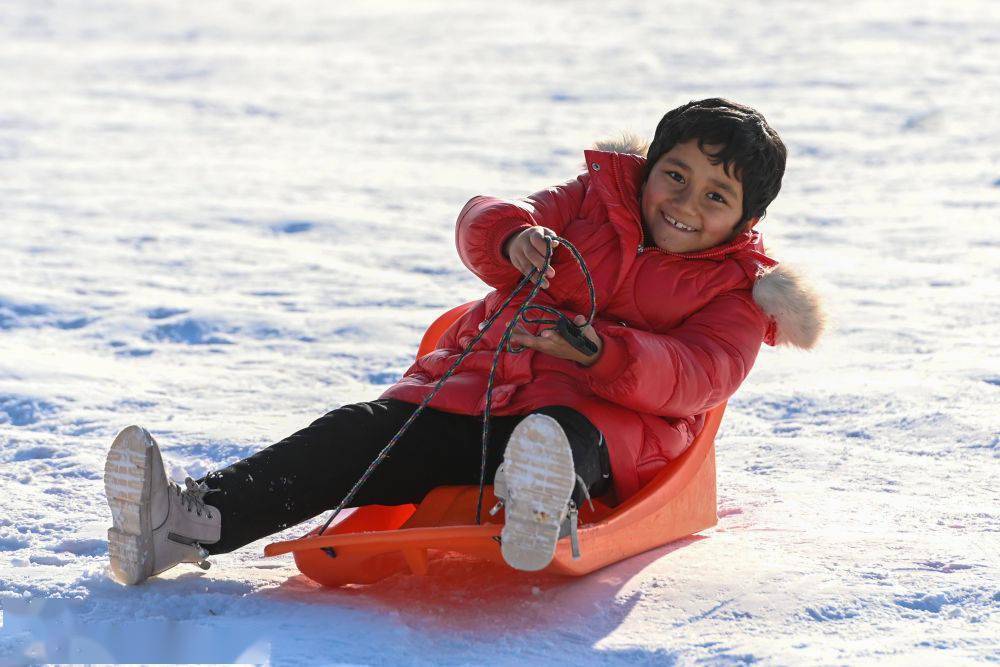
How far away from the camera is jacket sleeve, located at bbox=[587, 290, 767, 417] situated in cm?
231

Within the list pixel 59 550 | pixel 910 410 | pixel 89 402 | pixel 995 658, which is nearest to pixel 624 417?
pixel 995 658

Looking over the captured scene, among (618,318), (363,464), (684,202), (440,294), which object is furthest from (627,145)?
(440,294)

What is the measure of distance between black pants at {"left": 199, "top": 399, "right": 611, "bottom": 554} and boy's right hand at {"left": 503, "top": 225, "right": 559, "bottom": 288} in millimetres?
281

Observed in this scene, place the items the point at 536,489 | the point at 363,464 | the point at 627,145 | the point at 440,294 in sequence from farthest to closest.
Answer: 1. the point at 440,294
2. the point at 627,145
3. the point at 363,464
4. the point at 536,489

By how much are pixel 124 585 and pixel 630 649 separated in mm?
903

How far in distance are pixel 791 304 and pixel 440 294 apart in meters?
2.46

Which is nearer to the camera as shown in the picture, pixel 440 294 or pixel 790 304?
pixel 790 304

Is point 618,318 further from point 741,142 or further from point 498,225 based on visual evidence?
point 741,142

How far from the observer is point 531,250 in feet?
7.93

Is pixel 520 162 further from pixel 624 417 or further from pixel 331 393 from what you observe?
pixel 624 417

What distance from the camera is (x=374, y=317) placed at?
4.47m

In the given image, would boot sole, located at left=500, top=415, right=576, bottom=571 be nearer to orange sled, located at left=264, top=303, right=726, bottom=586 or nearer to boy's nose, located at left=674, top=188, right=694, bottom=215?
orange sled, located at left=264, top=303, right=726, bottom=586

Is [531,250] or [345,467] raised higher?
[531,250]

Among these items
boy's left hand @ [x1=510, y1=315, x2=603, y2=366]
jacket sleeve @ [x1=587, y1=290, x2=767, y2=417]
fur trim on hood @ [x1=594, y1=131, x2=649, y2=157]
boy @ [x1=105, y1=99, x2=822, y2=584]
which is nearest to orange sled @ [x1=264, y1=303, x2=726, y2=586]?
boy @ [x1=105, y1=99, x2=822, y2=584]
